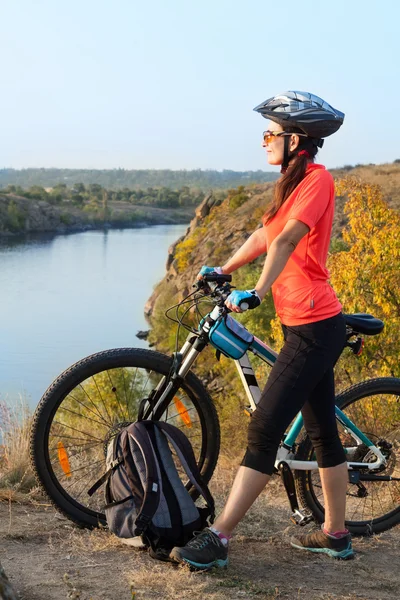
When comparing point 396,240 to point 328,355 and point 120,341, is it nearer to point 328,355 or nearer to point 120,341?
point 328,355

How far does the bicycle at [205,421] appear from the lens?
137 inches

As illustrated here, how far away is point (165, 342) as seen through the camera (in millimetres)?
48094

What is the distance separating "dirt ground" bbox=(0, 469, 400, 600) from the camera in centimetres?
294

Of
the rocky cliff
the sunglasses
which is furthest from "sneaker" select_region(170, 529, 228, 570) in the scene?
the rocky cliff

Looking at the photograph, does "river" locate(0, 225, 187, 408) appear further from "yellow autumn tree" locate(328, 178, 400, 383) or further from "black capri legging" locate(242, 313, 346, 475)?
"black capri legging" locate(242, 313, 346, 475)

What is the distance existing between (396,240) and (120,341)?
33766mm

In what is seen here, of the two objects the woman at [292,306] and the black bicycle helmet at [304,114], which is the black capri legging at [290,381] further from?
the black bicycle helmet at [304,114]

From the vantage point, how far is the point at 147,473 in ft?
10.5

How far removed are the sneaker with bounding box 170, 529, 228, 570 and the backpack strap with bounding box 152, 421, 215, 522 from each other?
192 mm

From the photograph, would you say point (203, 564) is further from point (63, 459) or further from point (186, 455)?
point (63, 459)

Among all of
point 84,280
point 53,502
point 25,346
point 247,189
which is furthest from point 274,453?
point 247,189

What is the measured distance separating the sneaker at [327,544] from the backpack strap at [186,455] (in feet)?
1.58

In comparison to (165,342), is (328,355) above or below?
above

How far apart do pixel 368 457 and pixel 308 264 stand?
3.89 feet
